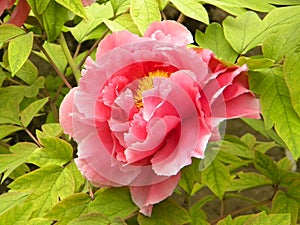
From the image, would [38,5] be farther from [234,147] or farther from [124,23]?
[234,147]

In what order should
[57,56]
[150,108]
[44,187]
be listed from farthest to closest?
[57,56]
[44,187]
[150,108]

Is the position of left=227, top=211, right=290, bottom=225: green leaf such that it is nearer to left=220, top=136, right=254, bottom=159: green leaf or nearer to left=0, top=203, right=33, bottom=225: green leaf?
left=220, top=136, right=254, bottom=159: green leaf

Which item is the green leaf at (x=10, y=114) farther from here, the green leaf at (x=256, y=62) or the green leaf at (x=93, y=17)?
the green leaf at (x=256, y=62)

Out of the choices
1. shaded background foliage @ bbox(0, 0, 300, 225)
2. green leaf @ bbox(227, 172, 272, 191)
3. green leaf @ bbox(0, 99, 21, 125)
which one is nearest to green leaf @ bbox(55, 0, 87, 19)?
shaded background foliage @ bbox(0, 0, 300, 225)

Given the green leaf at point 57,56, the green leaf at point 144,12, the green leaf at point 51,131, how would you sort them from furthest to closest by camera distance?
the green leaf at point 57,56 → the green leaf at point 51,131 → the green leaf at point 144,12

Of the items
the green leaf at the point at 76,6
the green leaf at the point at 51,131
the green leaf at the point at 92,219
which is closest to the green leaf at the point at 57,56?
the green leaf at the point at 51,131

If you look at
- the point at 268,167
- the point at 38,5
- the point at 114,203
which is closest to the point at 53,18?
the point at 38,5

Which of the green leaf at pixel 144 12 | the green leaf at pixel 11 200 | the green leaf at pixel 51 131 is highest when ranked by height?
the green leaf at pixel 144 12
